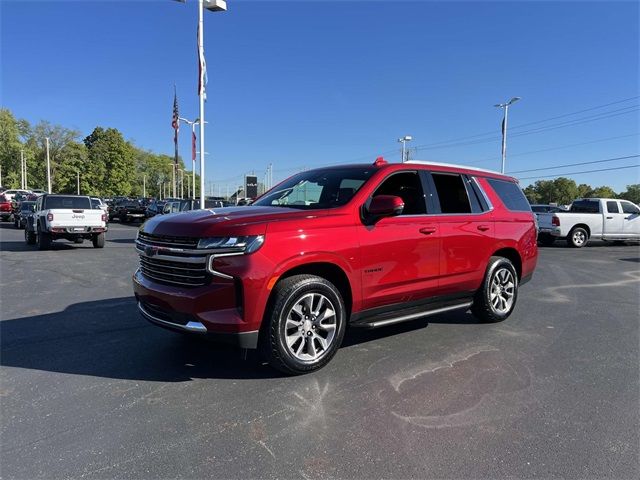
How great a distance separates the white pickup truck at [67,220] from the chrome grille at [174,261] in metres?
11.3

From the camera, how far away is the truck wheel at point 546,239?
61.6 ft

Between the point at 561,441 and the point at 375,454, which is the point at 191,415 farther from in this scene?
the point at 561,441

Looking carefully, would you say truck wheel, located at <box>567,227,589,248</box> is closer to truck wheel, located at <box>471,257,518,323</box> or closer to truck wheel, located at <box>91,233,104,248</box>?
truck wheel, located at <box>471,257,518,323</box>

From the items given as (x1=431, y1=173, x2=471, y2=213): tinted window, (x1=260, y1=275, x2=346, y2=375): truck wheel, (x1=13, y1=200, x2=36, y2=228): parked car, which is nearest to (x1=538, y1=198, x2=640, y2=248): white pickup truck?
(x1=431, y1=173, x2=471, y2=213): tinted window

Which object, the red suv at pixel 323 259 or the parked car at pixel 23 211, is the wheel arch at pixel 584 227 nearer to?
the red suv at pixel 323 259

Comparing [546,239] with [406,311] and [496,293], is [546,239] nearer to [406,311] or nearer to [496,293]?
[496,293]

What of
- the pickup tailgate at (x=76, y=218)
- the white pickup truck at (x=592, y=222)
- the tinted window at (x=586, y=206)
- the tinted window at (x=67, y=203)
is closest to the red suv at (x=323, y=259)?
the pickup tailgate at (x=76, y=218)

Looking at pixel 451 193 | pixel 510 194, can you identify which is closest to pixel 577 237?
pixel 510 194

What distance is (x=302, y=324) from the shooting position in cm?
412

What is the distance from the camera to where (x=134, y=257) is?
12758 mm

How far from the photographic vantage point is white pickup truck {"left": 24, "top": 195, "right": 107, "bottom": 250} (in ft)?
45.8

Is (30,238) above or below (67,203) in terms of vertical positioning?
below

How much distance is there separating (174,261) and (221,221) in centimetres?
54

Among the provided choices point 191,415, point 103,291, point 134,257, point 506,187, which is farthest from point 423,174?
point 134,257
